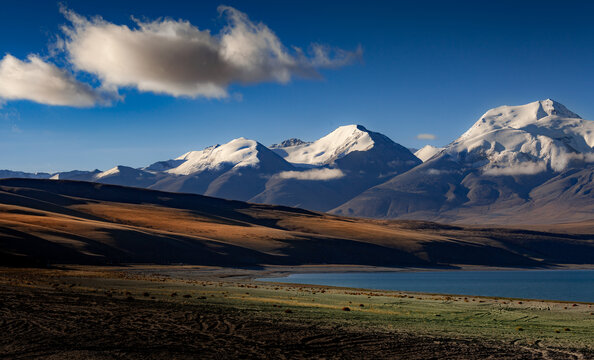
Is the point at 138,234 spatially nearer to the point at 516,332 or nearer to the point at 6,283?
the point at 6,283

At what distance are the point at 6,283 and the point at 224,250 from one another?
132551 millimetres

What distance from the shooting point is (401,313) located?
44812 mm

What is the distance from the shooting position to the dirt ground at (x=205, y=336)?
2572 centimetres

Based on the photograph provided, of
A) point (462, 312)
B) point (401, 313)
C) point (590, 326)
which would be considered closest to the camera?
point (590, 326)

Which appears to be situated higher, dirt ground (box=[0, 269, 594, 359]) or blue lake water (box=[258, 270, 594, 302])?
dirt ground (box=[0, 269, 594, 359])

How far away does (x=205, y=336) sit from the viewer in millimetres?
29281

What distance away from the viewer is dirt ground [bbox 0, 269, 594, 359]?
2572 centimetres

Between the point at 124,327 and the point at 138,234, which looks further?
the point at 138,234

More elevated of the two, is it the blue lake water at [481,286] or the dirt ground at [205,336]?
the dirt ground at [205,336]

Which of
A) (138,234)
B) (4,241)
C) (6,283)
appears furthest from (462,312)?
(138,234)

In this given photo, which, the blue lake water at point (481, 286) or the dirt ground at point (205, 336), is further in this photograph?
the blue lake water at point (481, 286)

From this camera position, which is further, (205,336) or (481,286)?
(481,286)

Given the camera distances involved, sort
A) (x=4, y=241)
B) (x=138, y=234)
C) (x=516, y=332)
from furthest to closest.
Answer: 1. (x=138, y=234)
2. (x=4, y=241)
3. (x=516, y=332)

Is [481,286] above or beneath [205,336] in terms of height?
beneath
